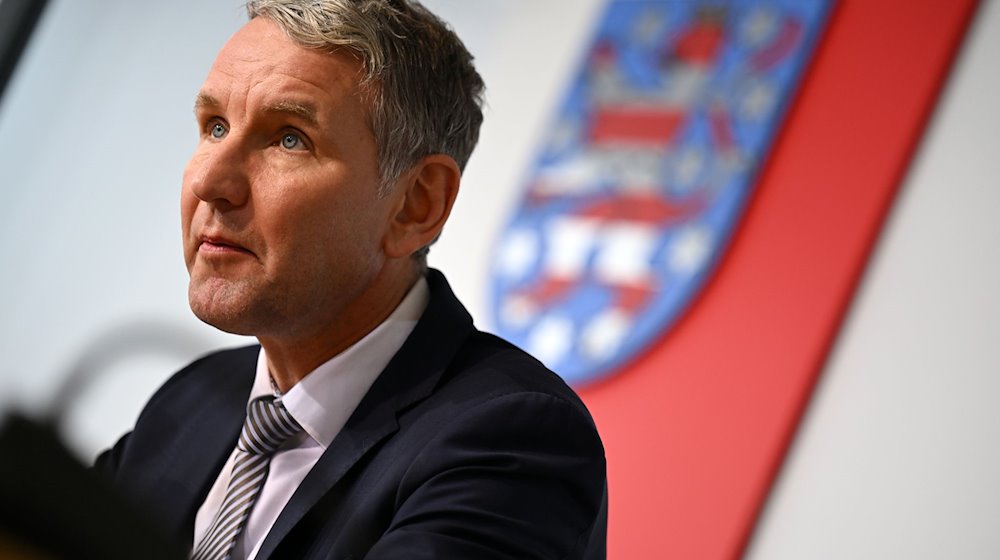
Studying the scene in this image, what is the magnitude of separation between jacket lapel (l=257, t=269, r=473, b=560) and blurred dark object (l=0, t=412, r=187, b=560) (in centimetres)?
64

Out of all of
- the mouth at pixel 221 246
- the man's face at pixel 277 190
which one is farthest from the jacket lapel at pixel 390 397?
the mouth at pixel 221 246

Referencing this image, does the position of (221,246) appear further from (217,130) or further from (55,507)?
(55,507)

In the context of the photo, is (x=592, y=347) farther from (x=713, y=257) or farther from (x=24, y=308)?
(x=24, y=308)

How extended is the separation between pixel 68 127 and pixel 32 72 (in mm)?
202

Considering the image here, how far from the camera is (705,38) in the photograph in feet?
9.16

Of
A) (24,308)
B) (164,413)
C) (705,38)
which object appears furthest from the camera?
(24,308)

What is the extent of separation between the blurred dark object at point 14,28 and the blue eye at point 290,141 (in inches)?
98.1

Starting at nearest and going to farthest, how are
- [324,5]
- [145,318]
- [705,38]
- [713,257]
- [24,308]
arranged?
[324,5]
[713,257]
[705,38]
[145,318]
[24,308]

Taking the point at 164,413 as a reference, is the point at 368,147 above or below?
above

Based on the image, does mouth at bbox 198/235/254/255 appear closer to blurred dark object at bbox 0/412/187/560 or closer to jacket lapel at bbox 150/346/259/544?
jacket lapel at bbox 150/346/259/544

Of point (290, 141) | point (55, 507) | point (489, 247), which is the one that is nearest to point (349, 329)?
point (290, 141)

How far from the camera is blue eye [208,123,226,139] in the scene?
1.47m

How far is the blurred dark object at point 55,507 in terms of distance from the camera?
2.06 feet

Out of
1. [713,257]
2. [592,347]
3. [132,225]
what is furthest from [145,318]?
[713,257]
